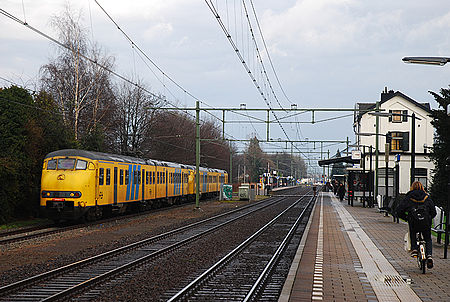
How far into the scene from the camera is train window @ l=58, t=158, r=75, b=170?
22188mm

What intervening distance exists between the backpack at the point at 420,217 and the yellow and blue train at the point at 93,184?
14492mm

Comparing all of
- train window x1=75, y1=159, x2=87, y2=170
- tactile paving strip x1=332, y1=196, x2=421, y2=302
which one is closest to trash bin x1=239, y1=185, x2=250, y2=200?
train window x1=75, y1=159, x2=87, y2=170

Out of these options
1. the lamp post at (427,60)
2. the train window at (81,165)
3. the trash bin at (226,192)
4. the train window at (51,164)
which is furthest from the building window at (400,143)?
the lamp post at (427,60)

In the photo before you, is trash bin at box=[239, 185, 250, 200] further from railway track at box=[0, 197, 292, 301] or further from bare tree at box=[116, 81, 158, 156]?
railway track at box=[0, 197, 292, 301]

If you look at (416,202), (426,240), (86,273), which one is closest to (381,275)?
(426,240)

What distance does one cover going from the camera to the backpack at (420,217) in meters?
10.5

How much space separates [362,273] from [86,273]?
5318 millimetres

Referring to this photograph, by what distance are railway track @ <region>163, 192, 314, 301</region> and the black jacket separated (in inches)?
105

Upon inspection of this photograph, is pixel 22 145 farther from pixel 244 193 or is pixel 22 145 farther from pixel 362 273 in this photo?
pixel 244 193

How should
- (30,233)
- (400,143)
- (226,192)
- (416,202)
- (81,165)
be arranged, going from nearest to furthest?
1. (416,202)
2. (30,233)
3. (81,165)
4. (226,192)
5. (400,143)

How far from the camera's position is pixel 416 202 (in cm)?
1062

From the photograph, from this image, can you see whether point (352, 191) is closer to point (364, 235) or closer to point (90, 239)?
point (364, 235)

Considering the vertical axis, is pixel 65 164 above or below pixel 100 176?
above

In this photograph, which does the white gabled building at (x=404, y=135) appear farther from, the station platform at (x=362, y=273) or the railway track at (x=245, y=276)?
the railway track at (x=245, y=276)
